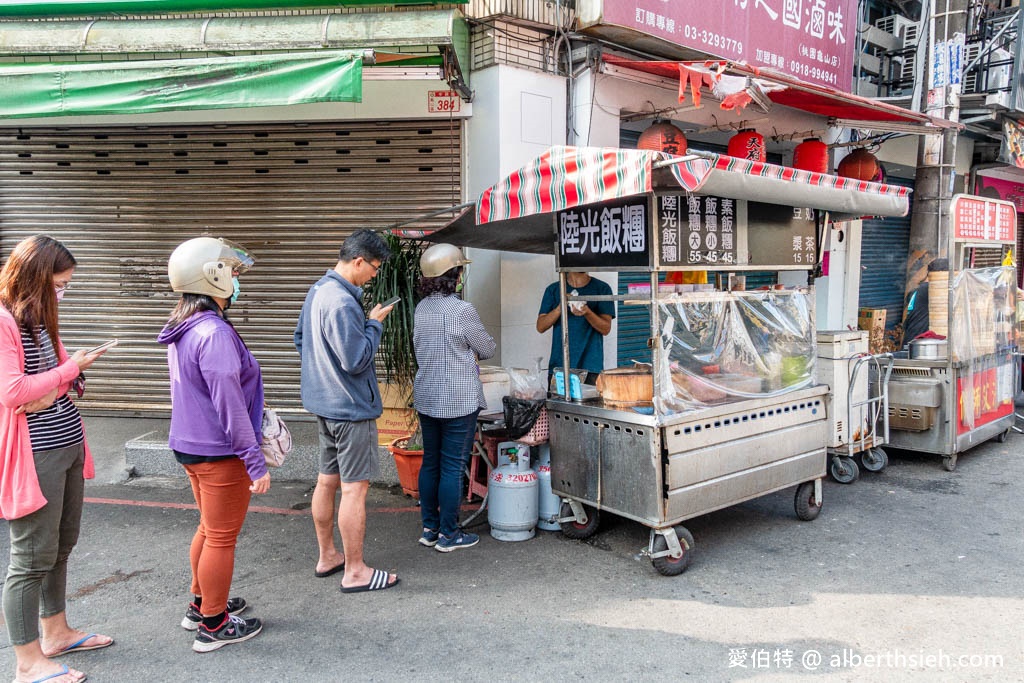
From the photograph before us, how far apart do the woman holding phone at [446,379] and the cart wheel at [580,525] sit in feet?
2.39

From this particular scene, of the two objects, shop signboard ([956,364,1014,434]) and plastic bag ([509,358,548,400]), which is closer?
plastic bag ([509,358,548,400])

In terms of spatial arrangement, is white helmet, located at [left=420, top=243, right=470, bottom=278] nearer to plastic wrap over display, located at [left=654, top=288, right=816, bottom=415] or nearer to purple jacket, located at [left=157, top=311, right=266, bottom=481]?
Answer: plastic wrap over display, located at [left=654, top=288, right=816, bottom=415]

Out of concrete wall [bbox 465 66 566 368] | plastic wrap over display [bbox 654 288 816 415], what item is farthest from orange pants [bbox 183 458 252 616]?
concrete wall [bbox 465 66 566 368]

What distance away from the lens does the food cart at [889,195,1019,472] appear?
629 centimetres

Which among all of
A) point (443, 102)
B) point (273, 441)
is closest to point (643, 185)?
point (273, 441)

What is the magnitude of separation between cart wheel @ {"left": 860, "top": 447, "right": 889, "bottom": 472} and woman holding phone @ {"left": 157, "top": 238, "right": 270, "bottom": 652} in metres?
5.27

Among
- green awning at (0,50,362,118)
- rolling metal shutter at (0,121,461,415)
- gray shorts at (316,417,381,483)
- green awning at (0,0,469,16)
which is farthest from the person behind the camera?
rolling metal shutter at (0,121,461,415)

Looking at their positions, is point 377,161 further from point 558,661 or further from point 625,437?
point 558,661

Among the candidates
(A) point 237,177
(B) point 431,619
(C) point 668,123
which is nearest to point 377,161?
(A) point 237,177

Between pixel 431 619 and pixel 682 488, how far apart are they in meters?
1.60

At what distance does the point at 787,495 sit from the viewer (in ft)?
18.7

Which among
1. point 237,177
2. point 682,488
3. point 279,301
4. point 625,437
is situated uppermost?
point 237,177

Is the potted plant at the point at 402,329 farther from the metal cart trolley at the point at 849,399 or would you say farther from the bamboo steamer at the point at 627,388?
the metal cart trolley at the point at 849,399

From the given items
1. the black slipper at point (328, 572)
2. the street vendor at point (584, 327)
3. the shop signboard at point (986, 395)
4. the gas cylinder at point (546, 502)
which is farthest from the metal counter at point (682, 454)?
the shop signboard at point (986, 395)
